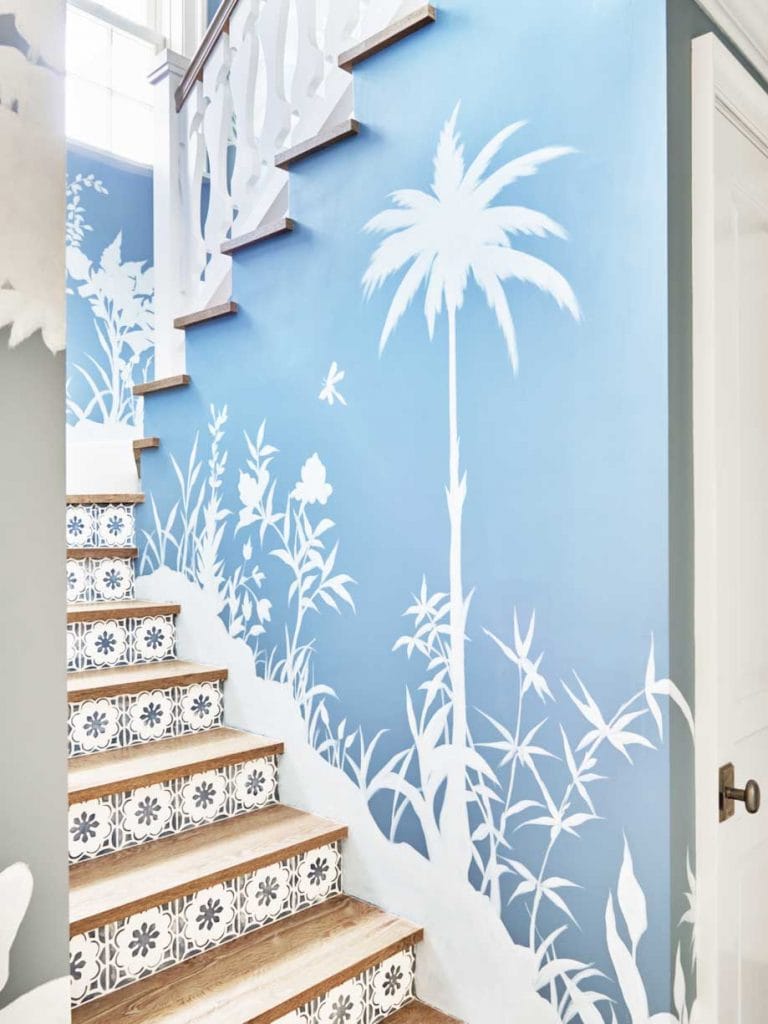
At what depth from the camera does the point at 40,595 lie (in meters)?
0.87

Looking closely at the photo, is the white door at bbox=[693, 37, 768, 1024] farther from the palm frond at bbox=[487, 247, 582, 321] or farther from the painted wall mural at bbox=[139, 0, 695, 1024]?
the palm frond at bbox=[487, 247, 582, 321]

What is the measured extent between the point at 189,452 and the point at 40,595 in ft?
5.22

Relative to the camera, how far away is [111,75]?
151 inches

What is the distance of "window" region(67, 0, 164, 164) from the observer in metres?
3.70

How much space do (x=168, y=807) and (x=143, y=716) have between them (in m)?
0.30

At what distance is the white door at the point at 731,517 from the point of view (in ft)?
4.65

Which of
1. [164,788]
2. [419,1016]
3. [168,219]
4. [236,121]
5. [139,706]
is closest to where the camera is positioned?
[419,1016]

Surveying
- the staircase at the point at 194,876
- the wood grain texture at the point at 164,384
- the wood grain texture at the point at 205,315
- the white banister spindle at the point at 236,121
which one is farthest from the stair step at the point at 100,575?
the wood grain texture at the point at 205,315

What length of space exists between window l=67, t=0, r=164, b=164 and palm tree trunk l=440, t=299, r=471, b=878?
290cm

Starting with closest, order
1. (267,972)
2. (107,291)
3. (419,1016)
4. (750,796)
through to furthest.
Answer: (750,796)
(267,972)
(419,1016)
(107,291)

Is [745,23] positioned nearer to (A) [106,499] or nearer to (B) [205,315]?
(B) [205,315]

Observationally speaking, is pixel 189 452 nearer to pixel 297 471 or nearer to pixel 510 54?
pixel 297 471

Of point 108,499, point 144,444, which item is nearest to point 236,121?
point 144,444

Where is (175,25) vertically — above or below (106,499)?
above
